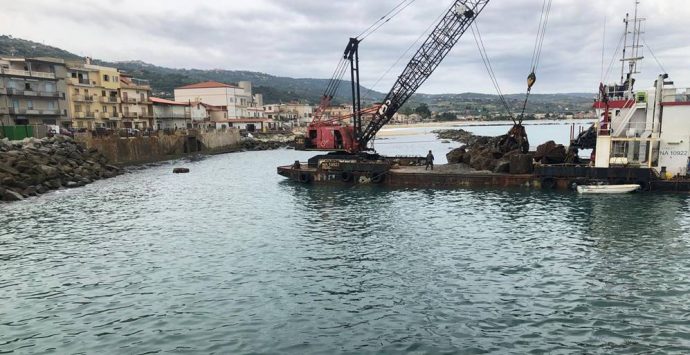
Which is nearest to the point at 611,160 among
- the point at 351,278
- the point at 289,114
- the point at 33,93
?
the point at 351,278


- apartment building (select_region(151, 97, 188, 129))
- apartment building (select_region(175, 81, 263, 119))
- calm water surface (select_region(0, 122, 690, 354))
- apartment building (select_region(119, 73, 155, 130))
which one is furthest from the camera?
apartment building (select_region(175, 81, 263, 119))

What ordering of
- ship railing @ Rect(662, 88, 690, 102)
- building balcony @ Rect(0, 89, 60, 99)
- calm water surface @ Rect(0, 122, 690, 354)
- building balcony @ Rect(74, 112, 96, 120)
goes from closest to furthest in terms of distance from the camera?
calm water surface @ Rect(0, 122, 690, 354) → ship railing @ Rect(662, 88, 690, 102) → building balcony @ Rect(0, 89, 60, 99) → building balcony @ Rect(74, 112, 96, 120)

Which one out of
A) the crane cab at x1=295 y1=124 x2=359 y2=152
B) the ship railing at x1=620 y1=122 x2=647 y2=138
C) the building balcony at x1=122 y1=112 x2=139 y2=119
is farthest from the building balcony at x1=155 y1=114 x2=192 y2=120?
the ship railing at x1=620 y1=122 x2=647 y2=138

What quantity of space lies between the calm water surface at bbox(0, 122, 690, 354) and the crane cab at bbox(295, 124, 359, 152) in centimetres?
1342

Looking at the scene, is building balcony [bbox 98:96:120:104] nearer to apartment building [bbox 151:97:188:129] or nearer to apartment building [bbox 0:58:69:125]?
apartment building [bbox 0:58:69:125]

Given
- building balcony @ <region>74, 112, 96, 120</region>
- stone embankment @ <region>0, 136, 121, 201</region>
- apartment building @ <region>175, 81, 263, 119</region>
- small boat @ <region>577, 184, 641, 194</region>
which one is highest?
apartment building @ <region>175, 81, 263, 119</region>

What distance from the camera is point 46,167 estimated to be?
38.1 meters

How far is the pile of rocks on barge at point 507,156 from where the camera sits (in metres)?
35.1

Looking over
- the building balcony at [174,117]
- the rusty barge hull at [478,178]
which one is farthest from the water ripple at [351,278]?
the building balcony at [174,117]

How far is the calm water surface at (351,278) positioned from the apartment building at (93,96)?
53.7 meters

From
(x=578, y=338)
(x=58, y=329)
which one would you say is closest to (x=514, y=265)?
Result: (x=578, y=338)

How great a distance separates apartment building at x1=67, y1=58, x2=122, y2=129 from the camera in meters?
73.8

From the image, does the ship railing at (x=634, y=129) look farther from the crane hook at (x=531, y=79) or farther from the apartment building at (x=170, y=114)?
the apartment building at (x=170, y=114)

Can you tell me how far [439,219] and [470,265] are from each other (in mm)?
8156
